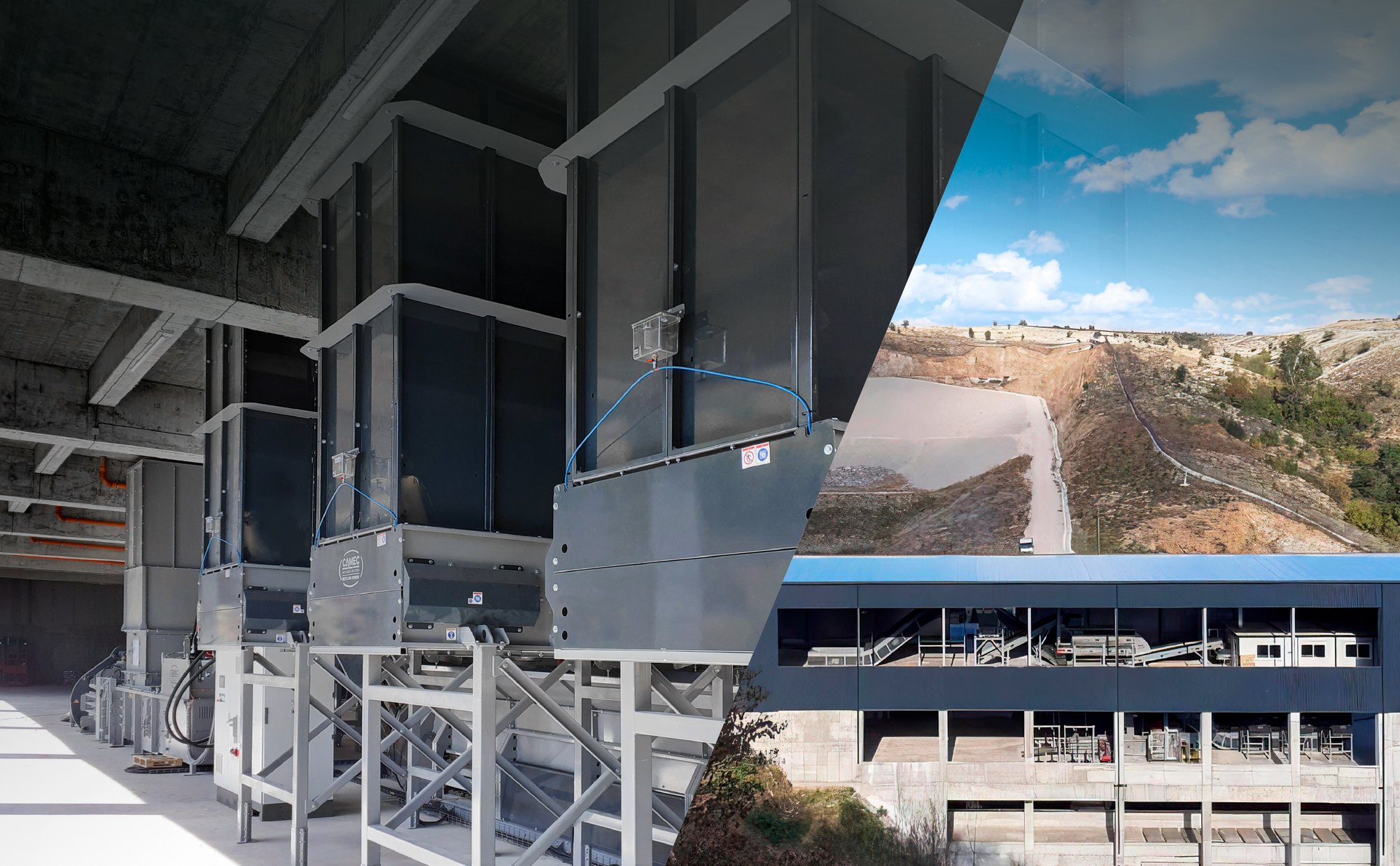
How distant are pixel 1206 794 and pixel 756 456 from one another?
3763 millimetres

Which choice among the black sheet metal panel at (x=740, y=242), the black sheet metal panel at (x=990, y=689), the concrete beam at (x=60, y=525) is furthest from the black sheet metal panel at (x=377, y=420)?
the concrete beam at (x=60, y=525)

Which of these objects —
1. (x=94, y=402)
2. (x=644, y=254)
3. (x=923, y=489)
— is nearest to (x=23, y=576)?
(x=94, y=402)

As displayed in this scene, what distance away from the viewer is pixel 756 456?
4.69m

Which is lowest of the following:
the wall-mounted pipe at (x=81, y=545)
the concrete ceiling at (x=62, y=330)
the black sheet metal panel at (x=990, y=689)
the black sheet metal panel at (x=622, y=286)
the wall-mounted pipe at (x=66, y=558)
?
the wall-mounted pipe at (x=66, y=558)

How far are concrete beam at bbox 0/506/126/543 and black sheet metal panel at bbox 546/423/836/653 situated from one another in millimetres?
31477

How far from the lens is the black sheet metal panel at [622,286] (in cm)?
564

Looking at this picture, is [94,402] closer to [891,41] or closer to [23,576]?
[891,41]

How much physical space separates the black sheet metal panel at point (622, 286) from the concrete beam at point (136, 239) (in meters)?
6.53

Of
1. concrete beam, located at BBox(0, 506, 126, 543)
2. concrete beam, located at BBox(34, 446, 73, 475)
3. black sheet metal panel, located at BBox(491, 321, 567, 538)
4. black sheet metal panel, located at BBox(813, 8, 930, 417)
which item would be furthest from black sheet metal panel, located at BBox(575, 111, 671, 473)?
concrete beam, located at BBox(0, 506, 126, 543)

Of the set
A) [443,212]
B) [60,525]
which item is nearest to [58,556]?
[60,525]

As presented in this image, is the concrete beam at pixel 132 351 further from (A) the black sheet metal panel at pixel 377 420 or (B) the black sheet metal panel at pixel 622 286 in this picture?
(B) the black sheet metal panel at pixel 622 286

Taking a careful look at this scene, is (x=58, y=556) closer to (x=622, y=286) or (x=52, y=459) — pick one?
(x=52, y=459)

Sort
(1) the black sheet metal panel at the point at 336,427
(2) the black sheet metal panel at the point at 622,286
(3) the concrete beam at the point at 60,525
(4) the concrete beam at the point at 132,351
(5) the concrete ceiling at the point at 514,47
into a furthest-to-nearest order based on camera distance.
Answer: (3) the concrete beam at the point at 60,525, (4) the concrete beam at the point at 132,351, (1) the black sheet metal panel at the point at 336,427, (5) the concrete ceiling at the point at 514,47, (2) the black sheet metal panel at the point at 622,286

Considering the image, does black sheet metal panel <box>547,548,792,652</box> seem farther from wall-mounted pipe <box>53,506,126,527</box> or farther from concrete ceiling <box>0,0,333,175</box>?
wall-mounted pipe <box>53,506,126,527</box>
